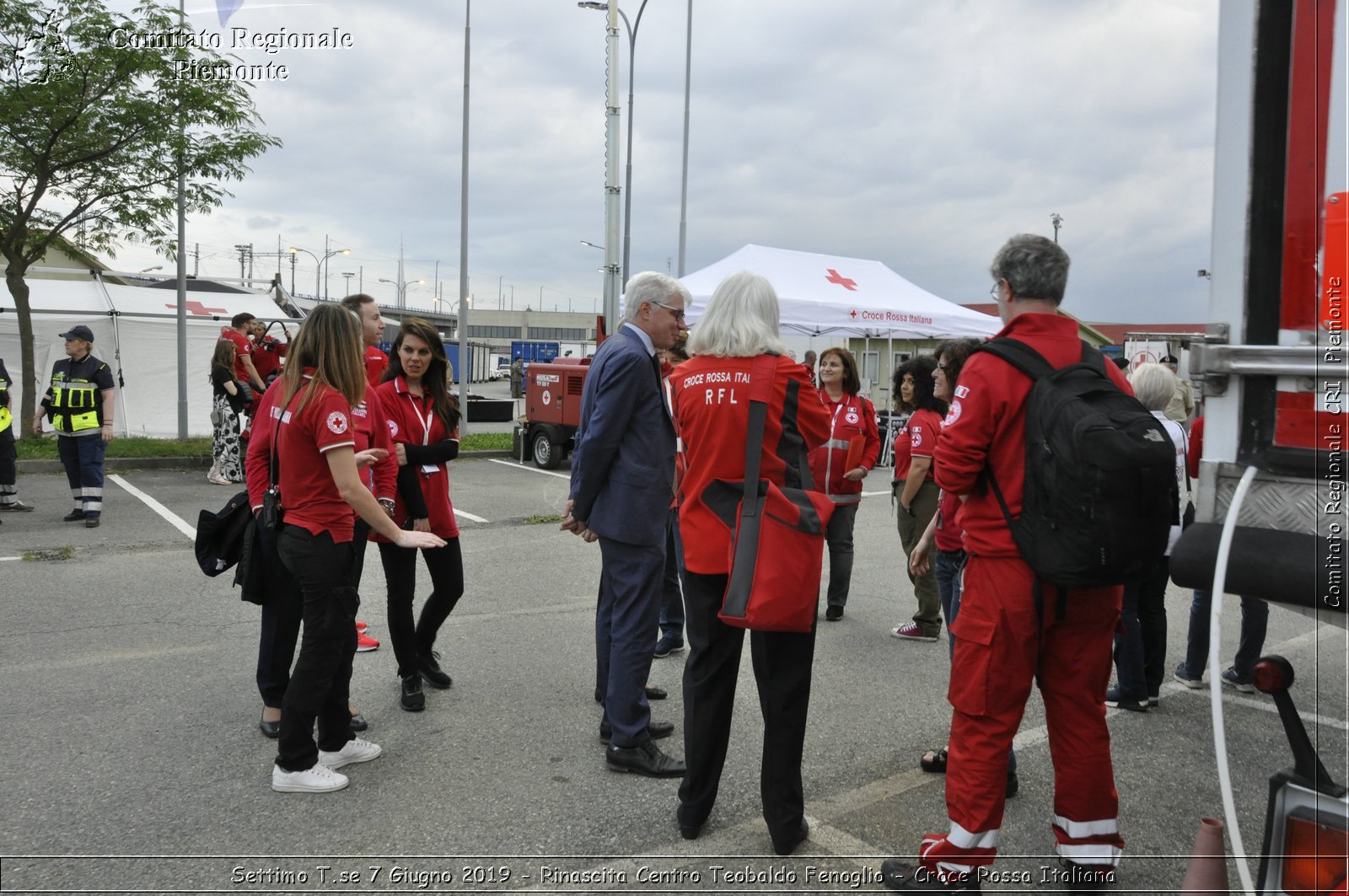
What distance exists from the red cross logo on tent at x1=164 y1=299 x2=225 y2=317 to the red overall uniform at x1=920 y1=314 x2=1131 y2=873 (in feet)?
61.7

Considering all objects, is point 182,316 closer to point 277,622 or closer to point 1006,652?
point 277,622

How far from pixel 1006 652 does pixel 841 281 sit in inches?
625

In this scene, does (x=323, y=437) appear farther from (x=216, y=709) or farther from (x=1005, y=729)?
(x=1005, y=729)

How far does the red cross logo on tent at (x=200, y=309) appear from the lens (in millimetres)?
18922

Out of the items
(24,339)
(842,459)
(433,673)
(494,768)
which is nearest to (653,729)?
(494,768)

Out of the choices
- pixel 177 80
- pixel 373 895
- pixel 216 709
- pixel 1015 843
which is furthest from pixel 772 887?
pixel 177 80

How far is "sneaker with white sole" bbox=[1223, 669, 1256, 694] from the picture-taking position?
523 cm

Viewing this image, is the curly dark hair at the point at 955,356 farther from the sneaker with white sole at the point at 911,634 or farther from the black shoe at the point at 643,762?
the black shoe at the point at 643,762

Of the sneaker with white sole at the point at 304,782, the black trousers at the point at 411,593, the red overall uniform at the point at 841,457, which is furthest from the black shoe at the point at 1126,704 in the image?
the sneaker with white sole at the point at 304,782

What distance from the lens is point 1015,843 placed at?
3.42 metres

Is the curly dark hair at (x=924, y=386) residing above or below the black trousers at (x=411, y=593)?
above

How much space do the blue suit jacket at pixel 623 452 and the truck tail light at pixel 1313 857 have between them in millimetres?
2536

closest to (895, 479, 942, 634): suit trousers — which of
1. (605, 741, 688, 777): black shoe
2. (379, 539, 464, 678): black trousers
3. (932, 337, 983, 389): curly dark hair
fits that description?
(932, 337, 983, 389): curly dark hair

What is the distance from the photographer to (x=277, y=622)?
13.5 ft
